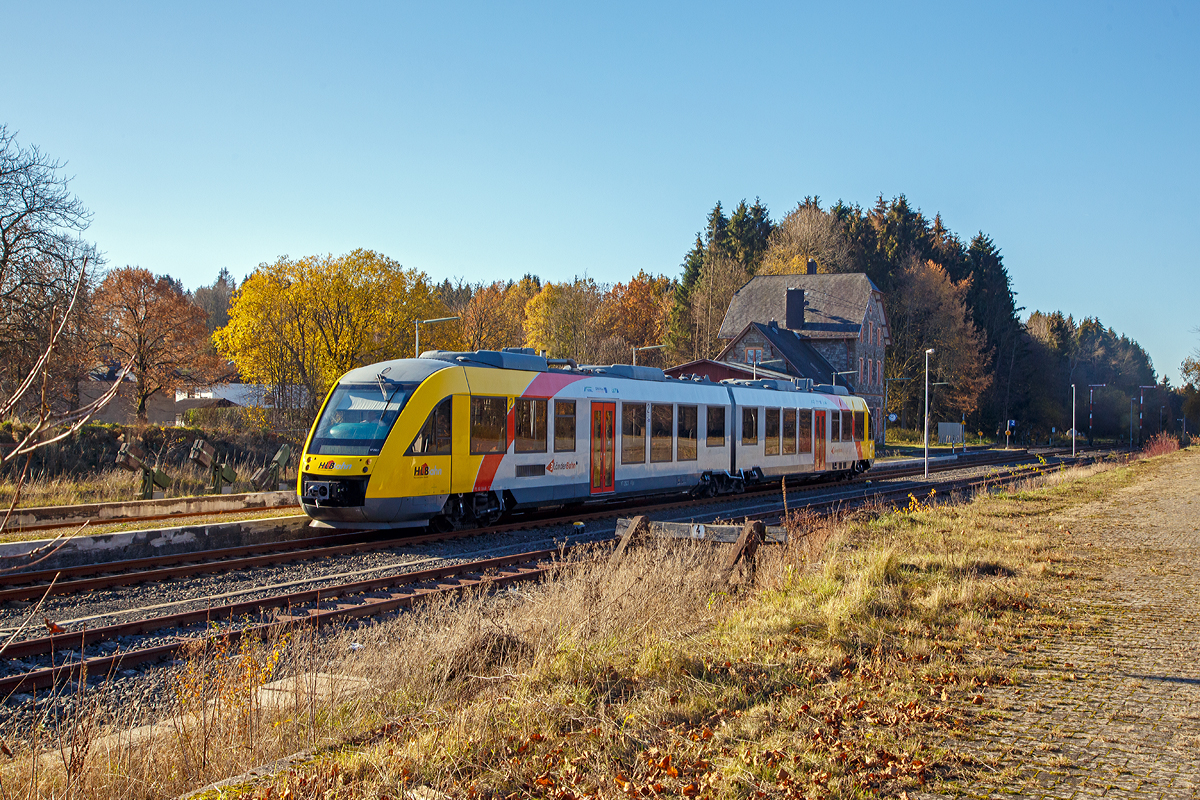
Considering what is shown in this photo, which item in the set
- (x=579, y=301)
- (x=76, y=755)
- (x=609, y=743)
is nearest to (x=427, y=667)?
(x=609, y=743)

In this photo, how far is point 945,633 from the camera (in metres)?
7.91

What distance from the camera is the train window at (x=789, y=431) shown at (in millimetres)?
26433

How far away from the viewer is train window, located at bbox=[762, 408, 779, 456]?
25344 mm

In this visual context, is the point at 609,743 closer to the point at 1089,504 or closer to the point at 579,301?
the point at 1089,504

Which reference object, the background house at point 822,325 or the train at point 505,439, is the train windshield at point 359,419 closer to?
the train at point 505,439

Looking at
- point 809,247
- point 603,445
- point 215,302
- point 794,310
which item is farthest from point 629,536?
point 215,302

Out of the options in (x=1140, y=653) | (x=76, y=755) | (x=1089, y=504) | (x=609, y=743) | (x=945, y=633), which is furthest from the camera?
(x=1089, y=504)

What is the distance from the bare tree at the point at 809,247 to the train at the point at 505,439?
5398 centimetres

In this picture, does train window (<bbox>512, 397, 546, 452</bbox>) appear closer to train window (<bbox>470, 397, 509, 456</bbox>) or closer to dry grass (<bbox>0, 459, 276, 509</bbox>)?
train window (<bbox>470, 397, 509, 456</bbox>)

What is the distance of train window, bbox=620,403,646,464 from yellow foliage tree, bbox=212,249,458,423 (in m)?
30.9

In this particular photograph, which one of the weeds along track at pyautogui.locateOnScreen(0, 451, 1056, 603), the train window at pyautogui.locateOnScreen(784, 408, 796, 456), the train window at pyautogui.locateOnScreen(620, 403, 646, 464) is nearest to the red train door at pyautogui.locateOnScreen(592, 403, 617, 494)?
the train window at pyautogui.locateOnScreen(620, 403, 646, 464)

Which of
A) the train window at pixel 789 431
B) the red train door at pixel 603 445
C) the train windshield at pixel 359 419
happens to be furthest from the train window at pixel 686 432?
the train windshield at pixel 359 419

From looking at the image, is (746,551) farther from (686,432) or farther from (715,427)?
(715,427)

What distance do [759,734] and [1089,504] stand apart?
19023 millimetres
